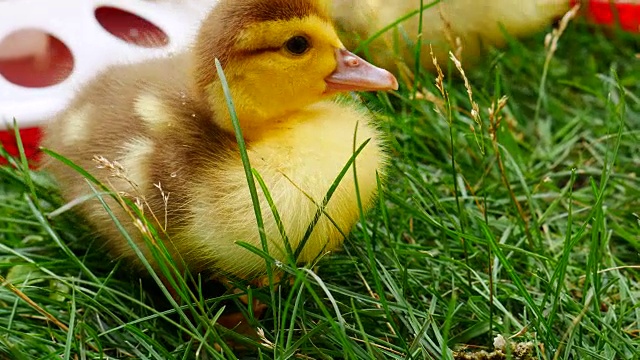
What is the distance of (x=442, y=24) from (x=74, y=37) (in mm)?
799

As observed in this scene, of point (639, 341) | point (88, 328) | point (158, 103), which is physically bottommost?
point (639, 341)

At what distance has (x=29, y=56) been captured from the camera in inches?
64.7

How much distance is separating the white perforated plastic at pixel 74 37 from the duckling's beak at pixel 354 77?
30cm

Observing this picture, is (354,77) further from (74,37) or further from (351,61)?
(74,37)

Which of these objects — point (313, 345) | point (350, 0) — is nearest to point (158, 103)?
point (313, 345)

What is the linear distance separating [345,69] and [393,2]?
29.8 inches

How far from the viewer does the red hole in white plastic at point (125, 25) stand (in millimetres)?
1491

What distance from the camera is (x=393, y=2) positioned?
1.76 m

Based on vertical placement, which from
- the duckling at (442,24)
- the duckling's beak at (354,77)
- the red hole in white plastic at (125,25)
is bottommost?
the duckling at (442,24)

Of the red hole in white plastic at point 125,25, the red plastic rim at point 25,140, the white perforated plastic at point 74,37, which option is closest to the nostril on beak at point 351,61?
the white perforated plastic at point 74,37

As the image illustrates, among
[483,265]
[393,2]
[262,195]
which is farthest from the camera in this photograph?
[393,2]

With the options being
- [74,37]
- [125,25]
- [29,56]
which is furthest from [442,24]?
[29,56]

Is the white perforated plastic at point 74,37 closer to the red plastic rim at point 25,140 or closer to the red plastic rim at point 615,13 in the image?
the red plastic rim at point 25,140

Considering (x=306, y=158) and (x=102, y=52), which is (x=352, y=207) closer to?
(x=306, y=158)
